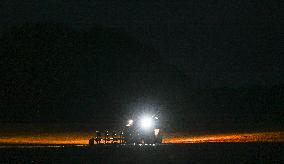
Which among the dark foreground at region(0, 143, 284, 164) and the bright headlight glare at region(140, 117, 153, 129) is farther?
the bright headlight glare at region(140, 117, 153, 129)

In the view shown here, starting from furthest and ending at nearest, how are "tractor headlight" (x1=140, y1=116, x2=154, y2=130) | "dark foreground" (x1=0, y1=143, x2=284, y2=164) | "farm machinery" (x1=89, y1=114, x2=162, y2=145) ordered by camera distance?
1. "tractor headlight" (x1=140, y1=116, x2=154, y2=130)
2. "farm machinery" (x1=89, y1=114, x2=162, y2=145)
3. "dark foreground" (x1=0, y1=143, x2=284, y2=164)

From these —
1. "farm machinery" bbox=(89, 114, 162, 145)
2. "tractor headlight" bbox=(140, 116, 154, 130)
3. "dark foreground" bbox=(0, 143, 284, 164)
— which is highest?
"tractor headlight" bbox=(140, 116, 154, 130)

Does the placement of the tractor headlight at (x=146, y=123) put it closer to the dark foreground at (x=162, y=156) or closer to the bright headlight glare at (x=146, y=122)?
the bright headlight glare at (x=146, y=122)

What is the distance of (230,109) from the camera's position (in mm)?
70062

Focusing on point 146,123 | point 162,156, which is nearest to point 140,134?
point 146,123

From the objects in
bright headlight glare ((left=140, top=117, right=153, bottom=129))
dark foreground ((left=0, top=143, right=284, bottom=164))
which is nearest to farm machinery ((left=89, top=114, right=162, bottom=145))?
bright headlight glare ((left=140, top=117, right=153, bottom=129))

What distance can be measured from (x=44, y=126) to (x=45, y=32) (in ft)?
162

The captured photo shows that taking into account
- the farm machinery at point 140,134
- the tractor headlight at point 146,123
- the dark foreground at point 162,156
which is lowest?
the dark foreground at point 162,156

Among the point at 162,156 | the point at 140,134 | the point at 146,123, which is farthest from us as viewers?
the point at 146,123

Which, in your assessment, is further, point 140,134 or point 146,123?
point 146,123

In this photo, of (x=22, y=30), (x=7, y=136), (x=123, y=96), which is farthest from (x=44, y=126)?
(x=22, y=30)

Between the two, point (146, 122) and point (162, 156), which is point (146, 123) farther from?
point (162, 156)

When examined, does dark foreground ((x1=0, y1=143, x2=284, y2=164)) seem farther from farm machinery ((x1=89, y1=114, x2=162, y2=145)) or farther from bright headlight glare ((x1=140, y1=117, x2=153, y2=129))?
bright headlight glare ((x1=140, y1=117, x2=153, y2=129))

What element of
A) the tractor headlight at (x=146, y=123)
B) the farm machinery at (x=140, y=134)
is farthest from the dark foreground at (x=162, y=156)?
the tractor headlight at (x=146, y=123)
